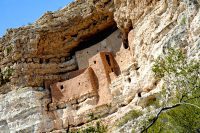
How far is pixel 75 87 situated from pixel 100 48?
9.11ft

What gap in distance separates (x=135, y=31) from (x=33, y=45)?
697 cm

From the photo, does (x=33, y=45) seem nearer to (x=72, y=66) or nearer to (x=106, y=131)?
(x=72, y=66)

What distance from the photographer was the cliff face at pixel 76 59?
22.6m

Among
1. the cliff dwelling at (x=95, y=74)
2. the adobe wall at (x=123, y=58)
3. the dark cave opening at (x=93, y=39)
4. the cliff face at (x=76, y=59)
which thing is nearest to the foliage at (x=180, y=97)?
the cliff face at (x=76, y=59)

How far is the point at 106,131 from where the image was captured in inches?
880

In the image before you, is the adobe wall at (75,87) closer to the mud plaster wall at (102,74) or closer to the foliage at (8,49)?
the mud plaster wall at (102,74)

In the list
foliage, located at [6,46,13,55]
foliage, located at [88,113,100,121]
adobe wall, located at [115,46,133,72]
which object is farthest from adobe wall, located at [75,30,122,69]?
foliage, located at [6,46,13,55]

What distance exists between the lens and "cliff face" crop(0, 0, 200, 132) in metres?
22.6

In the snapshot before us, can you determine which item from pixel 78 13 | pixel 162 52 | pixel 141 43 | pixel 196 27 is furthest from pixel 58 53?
pixel 196 27

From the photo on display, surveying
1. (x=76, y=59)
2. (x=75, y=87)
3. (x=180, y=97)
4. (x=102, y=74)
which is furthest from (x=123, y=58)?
(x=180, y=97)

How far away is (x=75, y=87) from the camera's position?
2692cm

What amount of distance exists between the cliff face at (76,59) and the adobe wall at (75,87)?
0.30 m

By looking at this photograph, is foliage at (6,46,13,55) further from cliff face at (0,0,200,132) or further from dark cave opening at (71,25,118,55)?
dark cave opening at (71,25,118,55)

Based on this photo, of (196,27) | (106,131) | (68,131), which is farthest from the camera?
(68,131)
